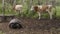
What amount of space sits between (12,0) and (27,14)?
203 centimetres

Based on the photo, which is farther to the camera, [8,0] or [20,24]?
[8,0]

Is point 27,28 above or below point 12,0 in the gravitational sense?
below

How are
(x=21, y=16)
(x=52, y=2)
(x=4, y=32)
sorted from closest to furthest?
(x=4, y=32) → (x=21, y=16) → (x=52, y=2)

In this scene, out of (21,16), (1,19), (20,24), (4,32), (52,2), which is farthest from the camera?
(52,2)

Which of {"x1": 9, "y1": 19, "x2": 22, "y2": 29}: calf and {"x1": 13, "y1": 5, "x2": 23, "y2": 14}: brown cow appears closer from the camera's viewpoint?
{"x1": 9, "y1": 19, "x2": 22, "y2": 29}: calf

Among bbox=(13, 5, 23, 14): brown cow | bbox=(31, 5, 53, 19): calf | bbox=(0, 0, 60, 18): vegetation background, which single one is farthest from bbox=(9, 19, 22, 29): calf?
bbox=(13, 5, 23, 14): brown cow

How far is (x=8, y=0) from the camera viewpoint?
13.8m

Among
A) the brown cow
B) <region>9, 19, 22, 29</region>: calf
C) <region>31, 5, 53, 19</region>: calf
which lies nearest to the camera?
<region>9, 19, 22, 29</region>: calf

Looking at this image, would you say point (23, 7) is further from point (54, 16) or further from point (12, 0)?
point (54, 16)

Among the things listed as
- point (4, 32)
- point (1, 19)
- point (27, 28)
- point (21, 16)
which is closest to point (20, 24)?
point (27, 28)

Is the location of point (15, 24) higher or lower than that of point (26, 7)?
lower

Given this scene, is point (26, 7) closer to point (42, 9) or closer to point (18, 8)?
point (18, 8)

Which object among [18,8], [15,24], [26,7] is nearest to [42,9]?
[26,7]

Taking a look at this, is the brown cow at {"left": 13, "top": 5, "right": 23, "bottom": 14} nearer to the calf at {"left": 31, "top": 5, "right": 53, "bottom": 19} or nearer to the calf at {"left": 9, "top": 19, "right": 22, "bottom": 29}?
the calf at {"left": 31, "top": 5, "right": 53, "bottom": 19}
